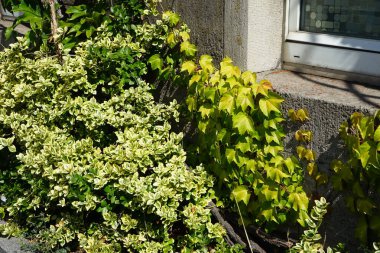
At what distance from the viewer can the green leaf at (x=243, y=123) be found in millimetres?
3199

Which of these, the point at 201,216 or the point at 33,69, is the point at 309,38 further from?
the point at 33,69

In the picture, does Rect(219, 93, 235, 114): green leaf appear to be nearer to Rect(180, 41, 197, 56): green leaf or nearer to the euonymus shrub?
the euonymus shrub

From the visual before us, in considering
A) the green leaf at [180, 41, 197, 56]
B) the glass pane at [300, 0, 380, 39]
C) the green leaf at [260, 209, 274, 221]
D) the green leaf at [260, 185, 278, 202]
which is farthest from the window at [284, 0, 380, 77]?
the green leaf at [260, 209, 274, 221]

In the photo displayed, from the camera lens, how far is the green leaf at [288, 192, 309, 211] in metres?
3.21

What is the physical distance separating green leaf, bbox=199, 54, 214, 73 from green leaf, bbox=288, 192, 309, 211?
101 centimetres

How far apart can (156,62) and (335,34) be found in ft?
4.42

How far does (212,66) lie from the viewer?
11.8 feet

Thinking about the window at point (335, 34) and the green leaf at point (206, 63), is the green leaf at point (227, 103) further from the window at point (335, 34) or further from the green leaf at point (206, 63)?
the window at point (335, 34)

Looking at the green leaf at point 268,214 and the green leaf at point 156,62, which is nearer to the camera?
the green leaf at point 268,214

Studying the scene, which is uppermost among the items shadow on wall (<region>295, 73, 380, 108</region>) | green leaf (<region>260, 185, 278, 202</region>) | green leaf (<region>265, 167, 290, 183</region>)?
shadow on wall (<region>295, 73, 380, 108</region>)

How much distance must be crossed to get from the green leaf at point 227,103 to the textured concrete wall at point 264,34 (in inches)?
19.9

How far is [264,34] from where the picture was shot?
3.67 m

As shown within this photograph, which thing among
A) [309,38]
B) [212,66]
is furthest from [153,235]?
[309,38]

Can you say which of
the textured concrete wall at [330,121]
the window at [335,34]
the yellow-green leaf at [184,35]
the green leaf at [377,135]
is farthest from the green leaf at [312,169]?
the yellow-green leaf at [184,35]
